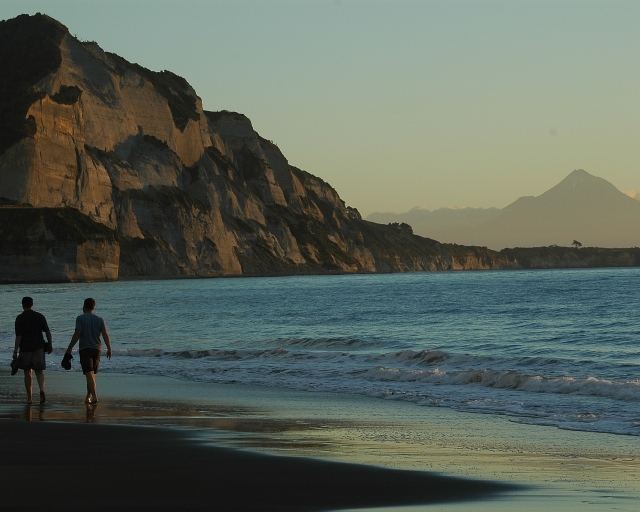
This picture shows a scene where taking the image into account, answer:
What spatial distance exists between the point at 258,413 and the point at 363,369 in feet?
34.0

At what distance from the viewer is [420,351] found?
3325 cm

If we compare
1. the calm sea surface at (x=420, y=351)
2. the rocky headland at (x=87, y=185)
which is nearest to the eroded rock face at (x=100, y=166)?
the rocky headland at (x=87, y=185)

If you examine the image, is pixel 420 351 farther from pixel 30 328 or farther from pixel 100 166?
pixel 100 166

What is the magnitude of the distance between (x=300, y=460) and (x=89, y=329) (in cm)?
761

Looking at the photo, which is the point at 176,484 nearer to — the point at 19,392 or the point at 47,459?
the point at 47,459

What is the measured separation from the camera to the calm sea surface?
870 inches

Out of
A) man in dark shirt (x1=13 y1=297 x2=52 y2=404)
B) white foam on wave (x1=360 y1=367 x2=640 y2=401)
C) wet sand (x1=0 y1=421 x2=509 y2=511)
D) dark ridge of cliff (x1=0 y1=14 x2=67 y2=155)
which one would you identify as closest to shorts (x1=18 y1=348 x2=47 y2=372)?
man in dark shirt (x1=13 y1=297 x2=52 y2=404)

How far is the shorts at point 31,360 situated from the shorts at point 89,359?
825 millimetres

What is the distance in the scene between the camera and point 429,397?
886 inches

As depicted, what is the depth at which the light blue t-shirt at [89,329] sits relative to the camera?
784 inches

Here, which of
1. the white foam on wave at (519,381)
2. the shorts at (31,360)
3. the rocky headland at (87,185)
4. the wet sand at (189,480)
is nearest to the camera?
the wet sand at (189,480)

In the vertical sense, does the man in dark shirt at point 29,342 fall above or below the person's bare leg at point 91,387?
above

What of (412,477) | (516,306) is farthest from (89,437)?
(516,306)

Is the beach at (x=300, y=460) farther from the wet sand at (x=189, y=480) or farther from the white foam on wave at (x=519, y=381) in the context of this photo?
the white foam on wave at (x=519, y=381)
